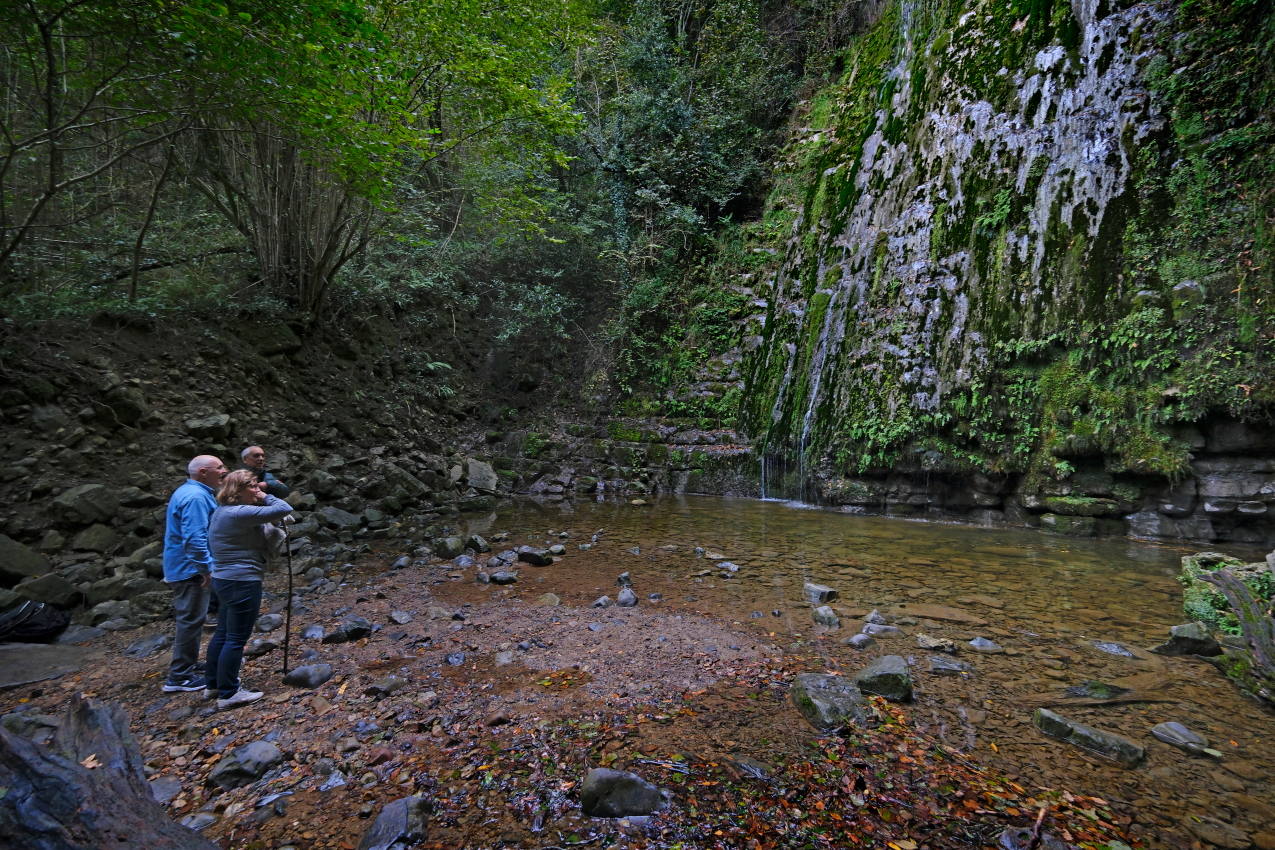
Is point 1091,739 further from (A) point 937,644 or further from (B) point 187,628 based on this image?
(B) point 187,628

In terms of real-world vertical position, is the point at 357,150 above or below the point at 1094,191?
below

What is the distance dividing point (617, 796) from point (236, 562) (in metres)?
2.74

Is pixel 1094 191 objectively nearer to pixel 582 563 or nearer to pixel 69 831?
pixel 582 563

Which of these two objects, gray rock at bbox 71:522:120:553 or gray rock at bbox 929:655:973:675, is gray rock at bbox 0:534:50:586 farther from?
gray rock at bbox 929:655:973:675

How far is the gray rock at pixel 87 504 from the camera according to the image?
4824 mm

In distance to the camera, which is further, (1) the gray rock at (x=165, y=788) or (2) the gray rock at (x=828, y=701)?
(2) the gray rock at (x=828, y=701)

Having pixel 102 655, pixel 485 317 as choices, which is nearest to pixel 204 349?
pixel 102 655

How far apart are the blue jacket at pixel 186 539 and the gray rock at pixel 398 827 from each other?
8.04 ft

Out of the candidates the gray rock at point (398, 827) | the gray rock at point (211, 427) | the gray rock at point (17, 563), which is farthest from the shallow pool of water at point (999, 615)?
the gray rock at point (17, 563)

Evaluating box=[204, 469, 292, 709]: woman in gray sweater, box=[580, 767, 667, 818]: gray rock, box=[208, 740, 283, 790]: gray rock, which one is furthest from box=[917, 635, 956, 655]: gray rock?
box=[204, 469, 292, 709]: woman in gray sweater

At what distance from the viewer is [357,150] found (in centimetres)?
663

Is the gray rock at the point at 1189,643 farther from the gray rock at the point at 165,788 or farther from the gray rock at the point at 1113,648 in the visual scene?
the gray rock at the point at 165,788

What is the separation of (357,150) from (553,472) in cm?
727

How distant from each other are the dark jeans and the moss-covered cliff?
372 inches
